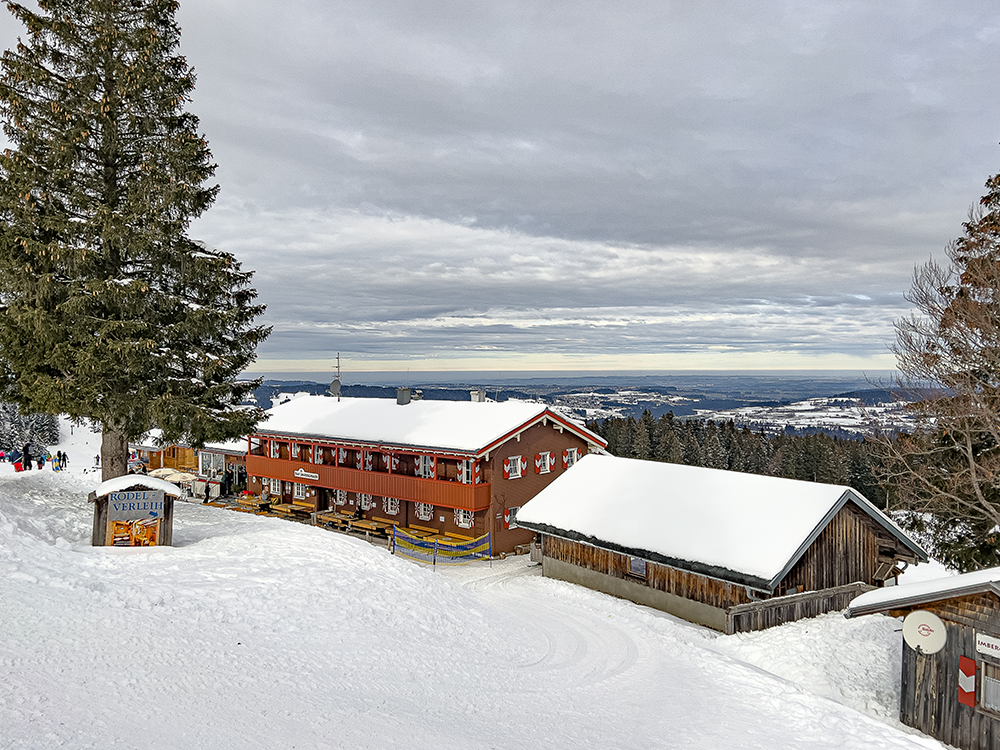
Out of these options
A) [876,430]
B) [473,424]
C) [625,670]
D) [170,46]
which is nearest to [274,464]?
[473,424]

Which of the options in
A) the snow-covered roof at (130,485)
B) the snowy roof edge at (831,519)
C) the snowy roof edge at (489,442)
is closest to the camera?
the snow-covered roof at (130,485)

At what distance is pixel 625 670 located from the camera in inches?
565

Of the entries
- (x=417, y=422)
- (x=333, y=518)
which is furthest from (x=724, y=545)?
(x=333, y=518)

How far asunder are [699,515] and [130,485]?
706 inches

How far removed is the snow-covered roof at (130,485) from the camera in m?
15.9

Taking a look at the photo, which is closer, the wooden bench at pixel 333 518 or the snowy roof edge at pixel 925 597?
the snowy roof edge at pixel 925 597

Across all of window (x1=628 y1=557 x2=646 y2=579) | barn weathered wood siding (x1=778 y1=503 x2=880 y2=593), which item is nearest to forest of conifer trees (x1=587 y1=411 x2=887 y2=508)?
window (x1=628 y1=557 x2=646 y2=579)

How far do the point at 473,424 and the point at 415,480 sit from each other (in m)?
4.19

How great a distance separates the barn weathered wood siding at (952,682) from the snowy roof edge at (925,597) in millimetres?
393

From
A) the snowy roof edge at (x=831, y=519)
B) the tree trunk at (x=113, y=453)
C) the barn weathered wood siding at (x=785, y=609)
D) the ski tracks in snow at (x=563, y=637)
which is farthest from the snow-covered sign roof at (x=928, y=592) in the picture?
the tree trunk at (x=113, y=453)

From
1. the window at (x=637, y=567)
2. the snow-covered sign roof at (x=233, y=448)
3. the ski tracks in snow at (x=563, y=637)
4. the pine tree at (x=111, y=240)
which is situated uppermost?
the pine tree at (x=111, y=240)

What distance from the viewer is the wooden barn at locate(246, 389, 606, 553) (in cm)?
3038

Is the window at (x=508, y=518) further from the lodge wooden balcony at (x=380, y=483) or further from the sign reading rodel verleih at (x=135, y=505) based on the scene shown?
the sign reading rodel verleih at (x=135, y=505)

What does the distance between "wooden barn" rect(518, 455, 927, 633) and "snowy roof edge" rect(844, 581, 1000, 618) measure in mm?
3403
